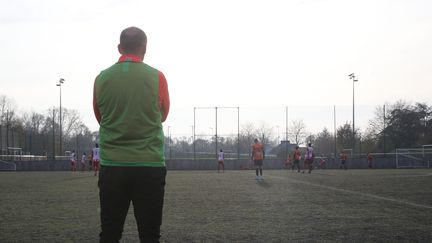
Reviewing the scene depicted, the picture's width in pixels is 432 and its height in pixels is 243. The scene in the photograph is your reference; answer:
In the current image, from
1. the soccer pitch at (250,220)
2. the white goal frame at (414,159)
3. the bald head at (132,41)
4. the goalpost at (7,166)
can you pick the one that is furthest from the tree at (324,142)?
the bald head at (132,41)

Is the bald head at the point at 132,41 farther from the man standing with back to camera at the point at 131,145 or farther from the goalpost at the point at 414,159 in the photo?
the goalpost at the point at 414,159

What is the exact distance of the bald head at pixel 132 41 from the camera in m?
3.58

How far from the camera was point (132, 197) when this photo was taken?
3.36 metres

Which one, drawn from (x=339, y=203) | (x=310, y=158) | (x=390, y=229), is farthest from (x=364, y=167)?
(x=390, y=229)

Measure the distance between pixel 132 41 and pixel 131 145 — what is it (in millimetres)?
762

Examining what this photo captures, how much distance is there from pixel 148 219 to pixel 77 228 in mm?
4410

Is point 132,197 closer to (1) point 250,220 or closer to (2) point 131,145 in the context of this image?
(2) point 131,145

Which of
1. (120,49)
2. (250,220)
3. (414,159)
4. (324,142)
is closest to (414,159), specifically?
(414,159)

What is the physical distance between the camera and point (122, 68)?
3.47m

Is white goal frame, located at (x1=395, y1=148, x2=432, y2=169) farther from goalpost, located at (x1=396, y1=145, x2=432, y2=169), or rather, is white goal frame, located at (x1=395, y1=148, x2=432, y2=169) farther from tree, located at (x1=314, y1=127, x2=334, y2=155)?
→ tree, located at (x1=314, y1=127, x2=334, y2=155)

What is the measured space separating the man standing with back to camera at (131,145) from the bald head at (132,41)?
0.15ft

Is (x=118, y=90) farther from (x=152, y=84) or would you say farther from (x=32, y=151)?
(x=32, y=151)

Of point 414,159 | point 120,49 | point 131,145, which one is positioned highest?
point 120,49

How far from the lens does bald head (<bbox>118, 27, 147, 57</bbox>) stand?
358 cm
